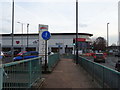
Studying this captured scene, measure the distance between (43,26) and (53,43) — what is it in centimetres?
6104

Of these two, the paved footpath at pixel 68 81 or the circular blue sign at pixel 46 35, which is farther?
the circular blue sign at pixel 46 35

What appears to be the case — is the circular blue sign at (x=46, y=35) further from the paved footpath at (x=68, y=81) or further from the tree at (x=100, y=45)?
the tree at (x=100, y=45)

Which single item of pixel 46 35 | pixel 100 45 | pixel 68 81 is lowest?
pixel 68 81

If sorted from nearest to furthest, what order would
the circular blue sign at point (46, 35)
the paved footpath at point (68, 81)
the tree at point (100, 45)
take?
1. the paved footpath at point (68, 81)
2. the circular blue sign at point (46, 35)
3. the tree at point (100, 45)

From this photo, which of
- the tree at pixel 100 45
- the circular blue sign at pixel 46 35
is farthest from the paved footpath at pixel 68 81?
the tree at pixel 100 45

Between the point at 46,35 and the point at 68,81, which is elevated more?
the point at 46,35

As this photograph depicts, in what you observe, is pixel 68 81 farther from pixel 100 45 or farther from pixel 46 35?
pixel 100 45

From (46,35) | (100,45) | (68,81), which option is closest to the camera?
(68,81)

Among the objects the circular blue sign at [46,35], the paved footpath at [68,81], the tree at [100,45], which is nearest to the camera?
the paved footpath at [68,81]

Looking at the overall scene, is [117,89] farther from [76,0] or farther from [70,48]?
[70,48]

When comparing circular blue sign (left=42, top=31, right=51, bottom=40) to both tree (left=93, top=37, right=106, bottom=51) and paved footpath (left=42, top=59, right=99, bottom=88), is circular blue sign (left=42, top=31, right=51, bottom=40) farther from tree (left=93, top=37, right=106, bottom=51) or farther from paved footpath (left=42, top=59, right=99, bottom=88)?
tree (left=93, top=37, right=106, bottom=51)

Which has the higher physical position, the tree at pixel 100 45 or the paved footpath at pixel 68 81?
the tree at pixel 100 45

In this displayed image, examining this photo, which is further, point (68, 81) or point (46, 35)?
point (46, 35)

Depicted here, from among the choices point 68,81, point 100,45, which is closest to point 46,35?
point 68,81
